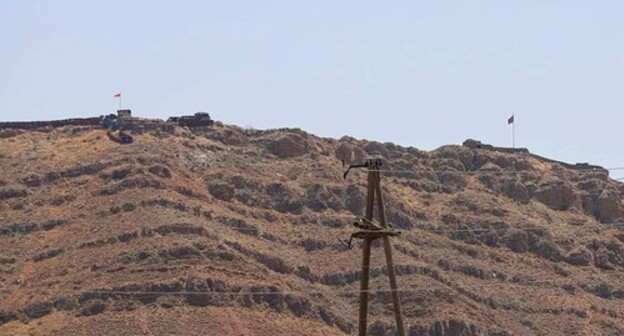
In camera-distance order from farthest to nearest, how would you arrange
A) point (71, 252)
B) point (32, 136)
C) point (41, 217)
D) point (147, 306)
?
point (32, 136) → point (41, 217) → point (71, 252) → point (147, 306)

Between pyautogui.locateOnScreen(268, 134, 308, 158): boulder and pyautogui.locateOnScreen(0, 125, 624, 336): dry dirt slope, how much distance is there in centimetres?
17

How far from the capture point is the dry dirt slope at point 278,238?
117 m

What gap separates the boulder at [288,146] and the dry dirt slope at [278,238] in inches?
6.6

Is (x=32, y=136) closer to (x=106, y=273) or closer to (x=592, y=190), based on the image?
(x=106, y=273)

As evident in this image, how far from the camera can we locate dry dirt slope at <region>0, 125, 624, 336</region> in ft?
384

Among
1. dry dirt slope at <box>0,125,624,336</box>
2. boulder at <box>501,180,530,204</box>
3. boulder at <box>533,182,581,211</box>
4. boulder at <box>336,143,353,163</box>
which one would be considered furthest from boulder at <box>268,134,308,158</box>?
boulder at <box>533,182,581,211</box>

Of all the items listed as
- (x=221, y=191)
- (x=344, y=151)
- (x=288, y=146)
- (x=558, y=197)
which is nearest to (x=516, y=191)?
(x=558, y=197)

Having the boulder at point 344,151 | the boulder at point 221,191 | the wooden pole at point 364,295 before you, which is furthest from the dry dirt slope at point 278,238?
the wooden pole at point 364,295

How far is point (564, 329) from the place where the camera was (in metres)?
125

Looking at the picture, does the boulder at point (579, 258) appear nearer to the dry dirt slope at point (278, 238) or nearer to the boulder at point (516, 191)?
the dry dirt slope at point (278, 238)

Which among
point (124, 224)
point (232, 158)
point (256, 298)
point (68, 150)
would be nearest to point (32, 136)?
point (68, 150)

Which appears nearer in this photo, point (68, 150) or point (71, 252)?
point (71, 252)

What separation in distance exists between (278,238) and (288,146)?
19.6 meters

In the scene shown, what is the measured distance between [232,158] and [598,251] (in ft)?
95.1
